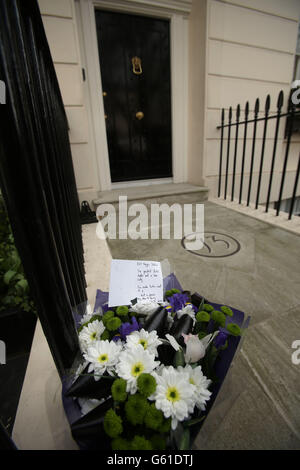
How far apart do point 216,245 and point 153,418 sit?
1.48 metres

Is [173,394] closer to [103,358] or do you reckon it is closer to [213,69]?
[103,358]

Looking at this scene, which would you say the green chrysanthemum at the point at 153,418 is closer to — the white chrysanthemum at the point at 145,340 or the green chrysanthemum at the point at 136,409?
the green chrysanthemum at the point at 136,409

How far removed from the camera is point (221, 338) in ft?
1.86

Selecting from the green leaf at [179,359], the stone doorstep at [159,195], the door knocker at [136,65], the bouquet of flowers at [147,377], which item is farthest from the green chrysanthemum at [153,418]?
the door knocker at [136,65]

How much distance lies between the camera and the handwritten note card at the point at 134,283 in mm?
686

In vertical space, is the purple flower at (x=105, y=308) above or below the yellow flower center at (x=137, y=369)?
below

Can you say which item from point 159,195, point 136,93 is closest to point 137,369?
point 159,195

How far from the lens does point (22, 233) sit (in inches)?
16.3

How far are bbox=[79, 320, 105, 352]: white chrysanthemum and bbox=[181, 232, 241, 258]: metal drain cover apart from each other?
1.13 m

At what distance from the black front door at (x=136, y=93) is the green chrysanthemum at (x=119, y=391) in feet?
10.7

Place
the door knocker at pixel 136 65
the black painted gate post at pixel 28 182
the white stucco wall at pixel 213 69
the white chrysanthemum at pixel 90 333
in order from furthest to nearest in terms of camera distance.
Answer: the door knocker at pixel 136 65 < the white stucco wall at pixel 213 69 < the white chrysanthemum at pixel 90 333 < the black painted gate post at pixel 28 182

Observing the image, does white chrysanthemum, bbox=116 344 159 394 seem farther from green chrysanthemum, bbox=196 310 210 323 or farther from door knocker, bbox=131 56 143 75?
door knocker, bbox=131 56 143 75
